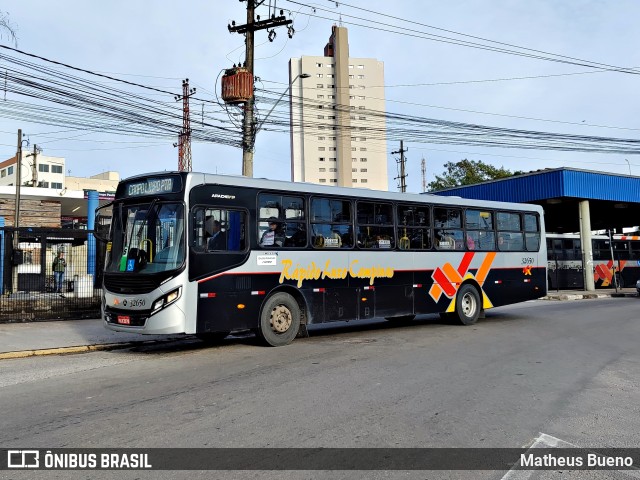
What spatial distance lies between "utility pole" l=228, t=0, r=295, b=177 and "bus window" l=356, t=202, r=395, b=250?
6.05 m

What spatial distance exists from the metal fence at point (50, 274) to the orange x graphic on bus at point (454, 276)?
8.68 meters

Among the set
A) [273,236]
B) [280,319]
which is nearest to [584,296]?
[280,319]

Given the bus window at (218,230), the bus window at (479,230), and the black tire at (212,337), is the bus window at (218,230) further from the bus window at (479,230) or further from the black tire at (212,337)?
the bus window at (479,230)

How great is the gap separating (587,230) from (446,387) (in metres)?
23.9

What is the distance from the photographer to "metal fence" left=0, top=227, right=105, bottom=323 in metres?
14.1

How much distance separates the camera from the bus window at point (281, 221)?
10062 millimetres

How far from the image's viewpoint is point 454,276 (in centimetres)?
1348

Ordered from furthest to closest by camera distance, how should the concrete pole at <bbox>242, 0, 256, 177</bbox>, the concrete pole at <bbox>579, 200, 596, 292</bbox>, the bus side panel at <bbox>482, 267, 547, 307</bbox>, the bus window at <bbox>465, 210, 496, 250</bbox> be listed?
the concrete pole at <bbox>579, 200, 596, 292</bbox>, the concrete pole at <bbox>242, 0, 256, 177</bbox>, the bus side panel at <bbox>482, 267, 547, 307</bbox>, the bus window at <bbox>465, 210, 496, 250</bbox>

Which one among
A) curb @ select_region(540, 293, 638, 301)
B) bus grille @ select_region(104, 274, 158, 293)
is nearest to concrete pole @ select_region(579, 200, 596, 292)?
curb @ select_region(540, 293, 638, 301)

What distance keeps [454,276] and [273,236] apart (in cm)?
551

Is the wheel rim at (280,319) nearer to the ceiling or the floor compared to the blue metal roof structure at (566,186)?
nearer to the floor

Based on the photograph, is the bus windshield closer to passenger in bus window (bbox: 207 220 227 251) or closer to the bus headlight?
the bus headlight

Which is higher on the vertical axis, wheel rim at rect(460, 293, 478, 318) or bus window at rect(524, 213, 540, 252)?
bus window at rect(524, 213, 540, 252)

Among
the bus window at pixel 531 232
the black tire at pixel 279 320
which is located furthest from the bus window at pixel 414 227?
the bus window at pixel 531 232
